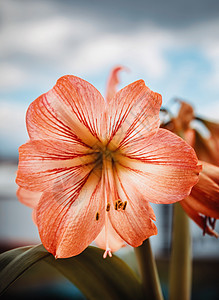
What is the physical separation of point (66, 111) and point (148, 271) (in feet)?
0.52

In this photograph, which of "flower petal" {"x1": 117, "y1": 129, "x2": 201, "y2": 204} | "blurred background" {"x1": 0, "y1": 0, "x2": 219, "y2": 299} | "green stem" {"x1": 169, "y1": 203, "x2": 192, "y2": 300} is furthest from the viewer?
"blurred background" {"x1": 0, "y1": 0, "x2": 219, "y2": 299}

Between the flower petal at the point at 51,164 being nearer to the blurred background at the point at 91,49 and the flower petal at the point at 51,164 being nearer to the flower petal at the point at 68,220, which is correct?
the flower petal at the point at 68,220

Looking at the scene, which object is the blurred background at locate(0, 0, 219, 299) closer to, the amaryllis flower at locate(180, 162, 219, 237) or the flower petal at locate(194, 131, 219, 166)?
the flower petal at locate(194, 131, 219, 166)

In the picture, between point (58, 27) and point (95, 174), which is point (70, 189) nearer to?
point (95, 174)

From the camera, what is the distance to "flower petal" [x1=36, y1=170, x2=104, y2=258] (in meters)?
0.22

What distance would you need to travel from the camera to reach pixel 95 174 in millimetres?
250

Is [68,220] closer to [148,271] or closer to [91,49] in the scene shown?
[148,271]

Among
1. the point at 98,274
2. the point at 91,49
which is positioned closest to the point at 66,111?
the point at 98,274

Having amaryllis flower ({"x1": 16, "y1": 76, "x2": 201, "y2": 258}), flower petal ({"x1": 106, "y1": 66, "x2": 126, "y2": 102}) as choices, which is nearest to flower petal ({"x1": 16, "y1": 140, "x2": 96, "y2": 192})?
amaryllis flower ({"x1": 16, "y1": 76, "x2": 201, "y2": 258})

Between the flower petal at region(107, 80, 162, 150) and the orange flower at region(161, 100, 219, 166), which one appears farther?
the orange flower at region(161, 100, 219, 166)

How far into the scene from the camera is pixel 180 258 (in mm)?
352

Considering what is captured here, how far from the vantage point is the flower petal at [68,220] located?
0.73 ft

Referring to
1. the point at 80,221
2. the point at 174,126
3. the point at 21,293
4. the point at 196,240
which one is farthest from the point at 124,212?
the point at 196,240

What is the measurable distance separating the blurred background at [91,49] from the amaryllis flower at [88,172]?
2691 mm
